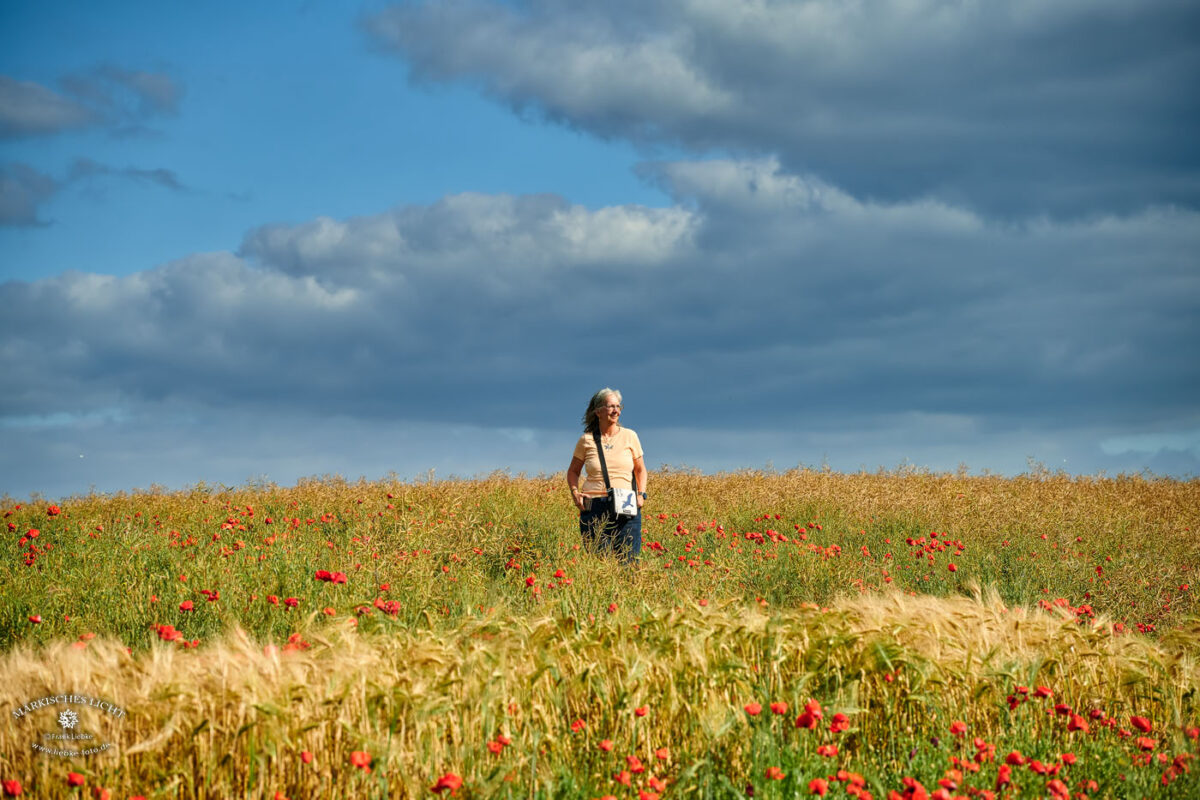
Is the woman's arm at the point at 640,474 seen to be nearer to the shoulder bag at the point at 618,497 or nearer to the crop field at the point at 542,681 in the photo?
the shoulder bag at the point at 618,497

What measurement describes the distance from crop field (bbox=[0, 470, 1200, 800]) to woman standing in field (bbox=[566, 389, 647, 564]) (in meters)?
0.77

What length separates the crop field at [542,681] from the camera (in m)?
3.36

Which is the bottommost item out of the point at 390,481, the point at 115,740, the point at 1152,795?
the point at 1152,795

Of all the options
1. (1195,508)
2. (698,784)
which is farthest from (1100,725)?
(1195,508)

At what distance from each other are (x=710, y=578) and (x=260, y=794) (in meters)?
4.28

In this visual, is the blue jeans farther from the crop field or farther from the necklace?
the crop field

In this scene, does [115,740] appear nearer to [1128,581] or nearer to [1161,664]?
[1161,664]

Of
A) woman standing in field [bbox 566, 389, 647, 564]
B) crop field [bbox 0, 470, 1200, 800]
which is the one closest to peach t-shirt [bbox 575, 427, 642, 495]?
woman standing in field [bbox 566, 389, 647, 564]

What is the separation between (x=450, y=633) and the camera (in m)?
4.38

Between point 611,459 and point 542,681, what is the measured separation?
469 cm

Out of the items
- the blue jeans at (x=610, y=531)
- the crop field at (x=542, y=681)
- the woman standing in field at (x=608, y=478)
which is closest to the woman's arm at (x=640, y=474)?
the woman standing in field at (x=608, y=478)

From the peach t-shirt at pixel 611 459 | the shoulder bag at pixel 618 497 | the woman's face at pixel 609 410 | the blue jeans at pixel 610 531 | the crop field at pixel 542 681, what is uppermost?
the woman's face at pixel 609 410

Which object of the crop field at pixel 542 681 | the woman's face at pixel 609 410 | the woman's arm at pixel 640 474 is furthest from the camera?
the woman's arm at pixel 640 474

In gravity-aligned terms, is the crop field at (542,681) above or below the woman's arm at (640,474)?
below
